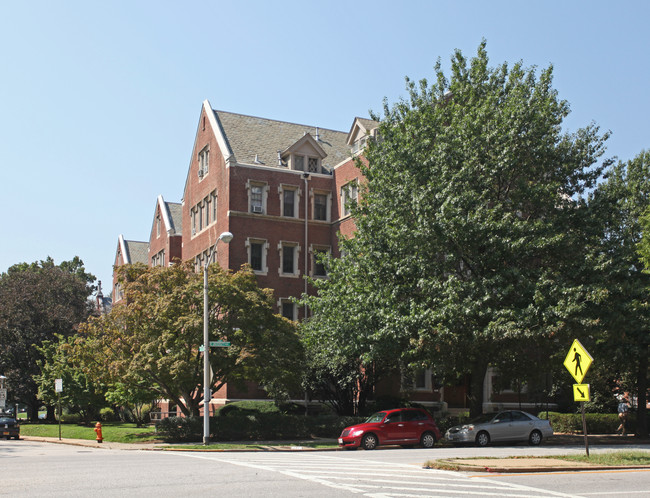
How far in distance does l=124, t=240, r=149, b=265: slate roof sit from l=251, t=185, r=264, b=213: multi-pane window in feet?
109

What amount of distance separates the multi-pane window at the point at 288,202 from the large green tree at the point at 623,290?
19.6 metres

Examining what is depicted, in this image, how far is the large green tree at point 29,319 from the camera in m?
56.3

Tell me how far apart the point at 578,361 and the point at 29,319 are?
48030mm

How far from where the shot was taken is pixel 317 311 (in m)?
32.6

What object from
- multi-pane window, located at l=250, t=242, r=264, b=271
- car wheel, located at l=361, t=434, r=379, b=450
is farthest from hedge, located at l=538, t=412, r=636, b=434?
multi-pane window, located at l=250, t=242, r=264, b=271

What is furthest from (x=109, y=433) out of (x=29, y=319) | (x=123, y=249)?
(x=123, y=249)

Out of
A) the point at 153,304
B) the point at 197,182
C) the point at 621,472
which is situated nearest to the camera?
the point at 621,472

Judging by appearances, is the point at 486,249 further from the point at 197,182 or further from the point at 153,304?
the point at 197,182

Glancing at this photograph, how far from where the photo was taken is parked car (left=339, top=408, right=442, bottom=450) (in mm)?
26859

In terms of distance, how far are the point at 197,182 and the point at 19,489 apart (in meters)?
37.9

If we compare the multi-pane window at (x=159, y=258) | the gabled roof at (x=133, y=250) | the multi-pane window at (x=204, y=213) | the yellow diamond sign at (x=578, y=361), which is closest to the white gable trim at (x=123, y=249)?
the gabled roof at (x=133, y=250)

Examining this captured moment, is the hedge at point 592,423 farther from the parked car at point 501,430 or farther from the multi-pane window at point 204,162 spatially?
the multi-pane window at point 204,162

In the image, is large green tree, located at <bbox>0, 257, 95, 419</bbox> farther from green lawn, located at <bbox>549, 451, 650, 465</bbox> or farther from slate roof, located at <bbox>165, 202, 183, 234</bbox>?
green lawn, located at <bbox>549, 451, 650, 465</bbox>

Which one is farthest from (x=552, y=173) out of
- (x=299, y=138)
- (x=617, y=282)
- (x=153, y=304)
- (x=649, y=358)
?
(x=299, y=138)
